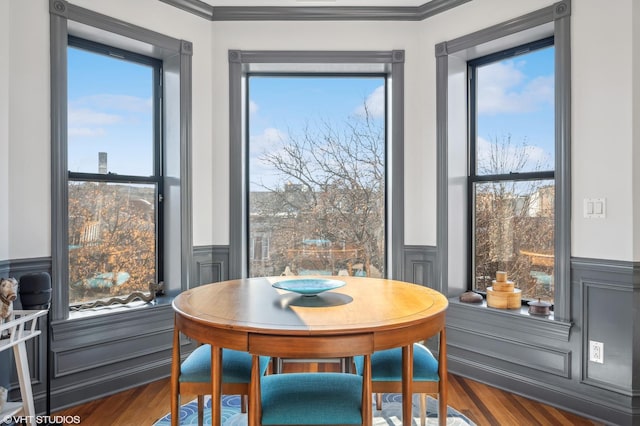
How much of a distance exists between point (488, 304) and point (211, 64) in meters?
2.68

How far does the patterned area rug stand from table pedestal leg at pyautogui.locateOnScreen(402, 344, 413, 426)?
2.18 ft

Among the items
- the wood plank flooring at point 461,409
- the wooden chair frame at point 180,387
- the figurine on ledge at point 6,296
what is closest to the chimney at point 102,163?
the figurine on ledge at point 6,296

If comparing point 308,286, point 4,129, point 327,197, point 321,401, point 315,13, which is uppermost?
point 315,13

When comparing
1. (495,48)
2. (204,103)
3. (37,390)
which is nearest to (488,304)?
(495,48)

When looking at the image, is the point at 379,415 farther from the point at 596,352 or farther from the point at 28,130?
the point at 28,130

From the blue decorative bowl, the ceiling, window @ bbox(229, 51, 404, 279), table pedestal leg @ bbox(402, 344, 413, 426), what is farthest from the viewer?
window @ bbox(229, 51, 404, 279)

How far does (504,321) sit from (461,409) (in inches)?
25.5

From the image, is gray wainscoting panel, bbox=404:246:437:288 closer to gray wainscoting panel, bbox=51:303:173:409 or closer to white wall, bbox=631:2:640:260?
white wall, bbox=631:2:640:260

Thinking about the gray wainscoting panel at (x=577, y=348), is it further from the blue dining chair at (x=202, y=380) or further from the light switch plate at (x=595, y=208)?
the blue dining chair at (x=202, y=380)

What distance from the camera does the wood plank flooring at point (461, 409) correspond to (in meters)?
2.27

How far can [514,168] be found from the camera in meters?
2.91

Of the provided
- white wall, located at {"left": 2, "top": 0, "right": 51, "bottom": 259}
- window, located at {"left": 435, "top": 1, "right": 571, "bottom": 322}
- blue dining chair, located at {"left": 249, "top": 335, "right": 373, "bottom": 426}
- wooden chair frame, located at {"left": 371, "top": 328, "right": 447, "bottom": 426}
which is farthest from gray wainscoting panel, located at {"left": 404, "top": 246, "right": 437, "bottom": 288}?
white wall, located at {"left": 2, "top": 0, "right": 51, "bottom": 259}

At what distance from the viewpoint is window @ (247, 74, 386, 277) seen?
11.1ft

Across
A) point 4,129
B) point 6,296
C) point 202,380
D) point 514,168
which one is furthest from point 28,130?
point 514,168
